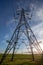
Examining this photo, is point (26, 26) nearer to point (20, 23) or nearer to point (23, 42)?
point (20, 23)

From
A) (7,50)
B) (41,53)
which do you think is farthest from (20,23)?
(41,53)

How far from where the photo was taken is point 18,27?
38.8m

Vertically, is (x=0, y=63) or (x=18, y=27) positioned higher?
(x=18, y=27)

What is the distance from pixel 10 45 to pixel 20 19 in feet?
21.3

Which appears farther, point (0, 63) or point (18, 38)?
point (18, 38)

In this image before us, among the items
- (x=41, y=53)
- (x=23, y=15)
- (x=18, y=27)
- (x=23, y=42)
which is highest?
(x=23, y=15)

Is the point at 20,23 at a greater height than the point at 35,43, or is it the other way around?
the point at 20,23

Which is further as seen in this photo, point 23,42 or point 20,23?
point 23,42

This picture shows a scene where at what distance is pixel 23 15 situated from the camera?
38969mm

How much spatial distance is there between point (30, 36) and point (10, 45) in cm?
535

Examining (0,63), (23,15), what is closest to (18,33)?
(23,15)

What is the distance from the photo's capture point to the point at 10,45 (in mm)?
38156

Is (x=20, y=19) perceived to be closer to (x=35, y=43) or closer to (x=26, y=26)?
(x=26, y=26)

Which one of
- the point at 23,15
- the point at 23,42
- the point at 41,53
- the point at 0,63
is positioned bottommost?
the point at 0,63
